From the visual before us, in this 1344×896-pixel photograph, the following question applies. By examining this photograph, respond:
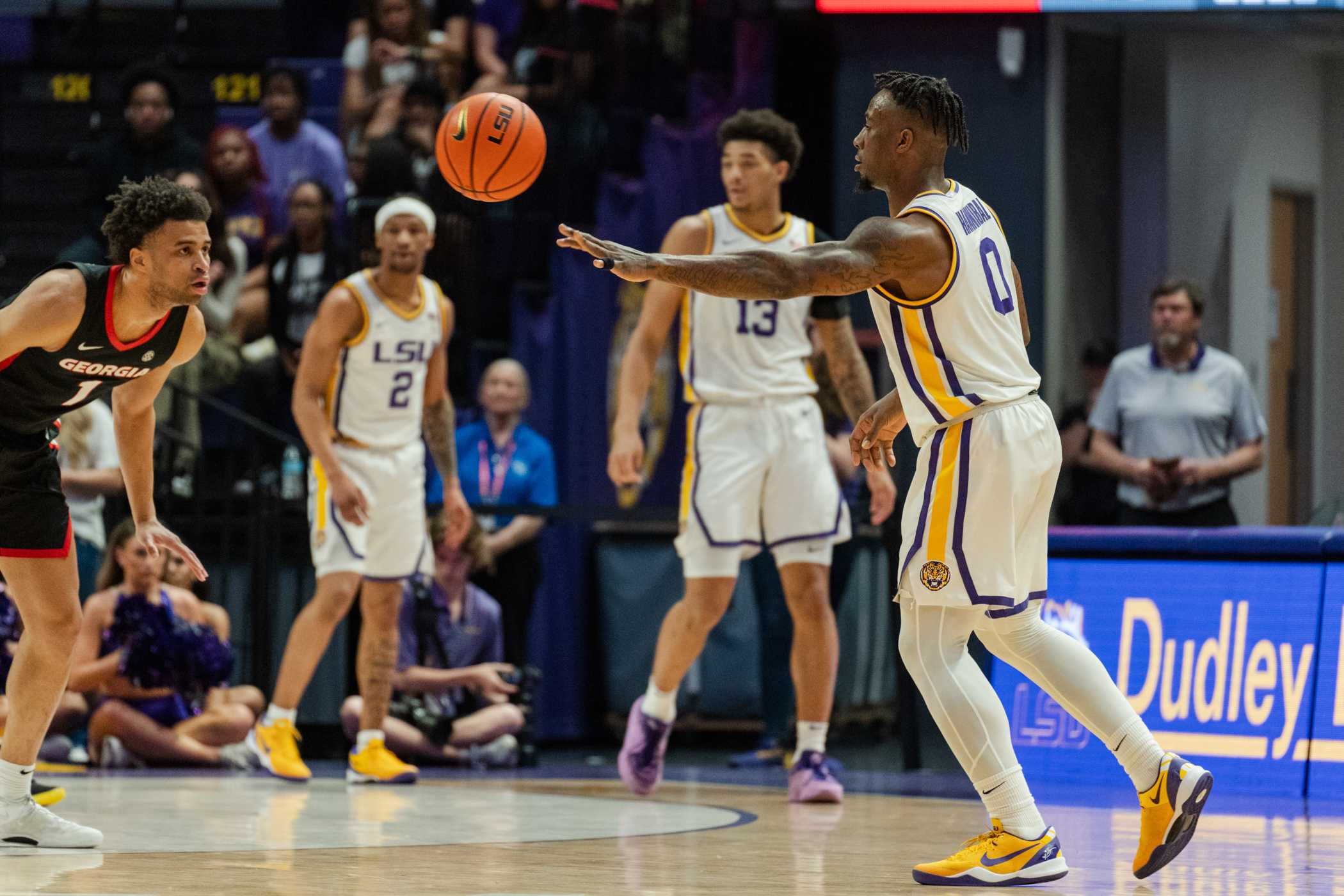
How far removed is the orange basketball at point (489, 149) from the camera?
623 centimetres

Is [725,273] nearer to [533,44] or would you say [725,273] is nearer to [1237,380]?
[1237,380]

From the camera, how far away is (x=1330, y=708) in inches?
294

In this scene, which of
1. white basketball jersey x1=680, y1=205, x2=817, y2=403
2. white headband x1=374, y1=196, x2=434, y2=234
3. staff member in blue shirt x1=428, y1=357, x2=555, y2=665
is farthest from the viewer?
staff member in blue shirt x1=428, y1=357, x2=555, y2=665

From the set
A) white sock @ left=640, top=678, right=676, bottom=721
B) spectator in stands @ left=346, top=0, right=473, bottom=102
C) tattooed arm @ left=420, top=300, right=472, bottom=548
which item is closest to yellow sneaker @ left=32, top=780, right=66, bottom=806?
white sock @ left=640, top=678, right=676, bottom=721

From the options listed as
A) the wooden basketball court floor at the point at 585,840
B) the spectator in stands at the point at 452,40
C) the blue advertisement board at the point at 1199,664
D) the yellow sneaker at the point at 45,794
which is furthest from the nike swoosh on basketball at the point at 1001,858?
the spectator in stands at the point at 452,40

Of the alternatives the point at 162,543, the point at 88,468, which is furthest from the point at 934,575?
the point at 88,468

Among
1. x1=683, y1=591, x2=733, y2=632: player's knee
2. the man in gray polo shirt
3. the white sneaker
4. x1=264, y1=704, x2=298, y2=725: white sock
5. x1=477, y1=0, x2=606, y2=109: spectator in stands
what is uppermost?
x1=477, y1=0, x2=606, y2=109: spectator in stands

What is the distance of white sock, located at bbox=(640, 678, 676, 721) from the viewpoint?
24.5 feet

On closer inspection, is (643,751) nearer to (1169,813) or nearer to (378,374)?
(378,374)

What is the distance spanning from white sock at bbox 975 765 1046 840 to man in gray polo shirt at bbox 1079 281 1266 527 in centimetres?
451

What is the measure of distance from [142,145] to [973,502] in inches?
298

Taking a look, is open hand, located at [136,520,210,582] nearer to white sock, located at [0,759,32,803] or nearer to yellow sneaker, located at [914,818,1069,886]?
white sock, located at [0,759,32,803]

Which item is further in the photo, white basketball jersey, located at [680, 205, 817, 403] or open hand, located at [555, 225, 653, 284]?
white basketball jersey, located at [680, 205, 817, 403]

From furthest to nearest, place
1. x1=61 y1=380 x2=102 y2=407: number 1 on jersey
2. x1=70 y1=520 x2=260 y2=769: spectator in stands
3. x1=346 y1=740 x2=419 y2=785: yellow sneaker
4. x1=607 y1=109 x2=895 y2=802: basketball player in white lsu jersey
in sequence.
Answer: x1=70 y1=520 x2=260 y2=769: spectator in stands → x1=346 y1=740 x2=419 y2=785: yellow sneaker → x1=607 y1=109 x2=895 y2=802: basketball player in white lsu jersey → x1=61 y1=380 x2=102 y2=407: number 1 on jersey
